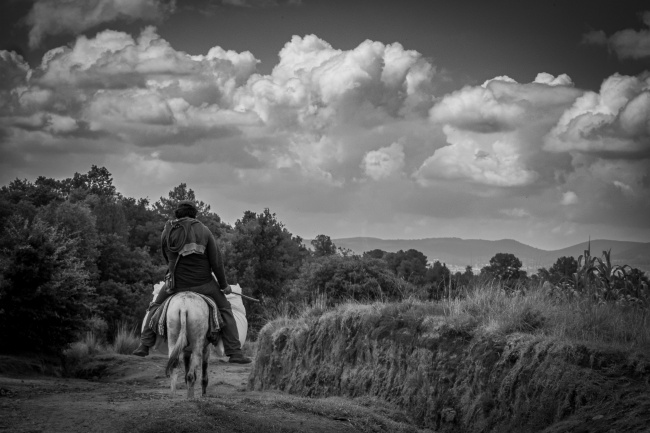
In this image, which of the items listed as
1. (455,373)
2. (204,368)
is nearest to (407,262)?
(204,368)

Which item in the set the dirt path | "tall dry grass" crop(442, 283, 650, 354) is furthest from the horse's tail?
"tall dry grass" crop(442, 283, 650, 354)

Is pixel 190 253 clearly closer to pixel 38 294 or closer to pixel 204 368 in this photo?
pixel 204 368

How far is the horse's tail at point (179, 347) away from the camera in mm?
12266

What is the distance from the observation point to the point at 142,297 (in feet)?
150

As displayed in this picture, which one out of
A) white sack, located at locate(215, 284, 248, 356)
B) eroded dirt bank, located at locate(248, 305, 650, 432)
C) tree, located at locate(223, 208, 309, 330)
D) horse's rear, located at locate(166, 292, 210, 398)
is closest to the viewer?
eroded dirt bank, located at locate(248, 305, 650, 432)

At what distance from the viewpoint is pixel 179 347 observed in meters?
12.3

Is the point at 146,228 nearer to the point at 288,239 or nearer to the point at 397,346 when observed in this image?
the point at 288,239

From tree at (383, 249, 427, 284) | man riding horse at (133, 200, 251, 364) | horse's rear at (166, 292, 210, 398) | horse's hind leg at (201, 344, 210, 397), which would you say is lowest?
horse's hind leg at (201, 344, 210, 397)

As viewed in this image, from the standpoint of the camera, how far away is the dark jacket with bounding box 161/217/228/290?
1322cm

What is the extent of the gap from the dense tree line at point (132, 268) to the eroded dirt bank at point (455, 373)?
240cm

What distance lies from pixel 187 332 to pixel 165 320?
465 millimetres

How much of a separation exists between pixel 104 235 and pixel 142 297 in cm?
632

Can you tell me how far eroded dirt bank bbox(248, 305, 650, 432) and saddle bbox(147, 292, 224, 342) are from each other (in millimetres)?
3279

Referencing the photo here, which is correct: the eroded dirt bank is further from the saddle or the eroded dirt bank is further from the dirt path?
the saddle
